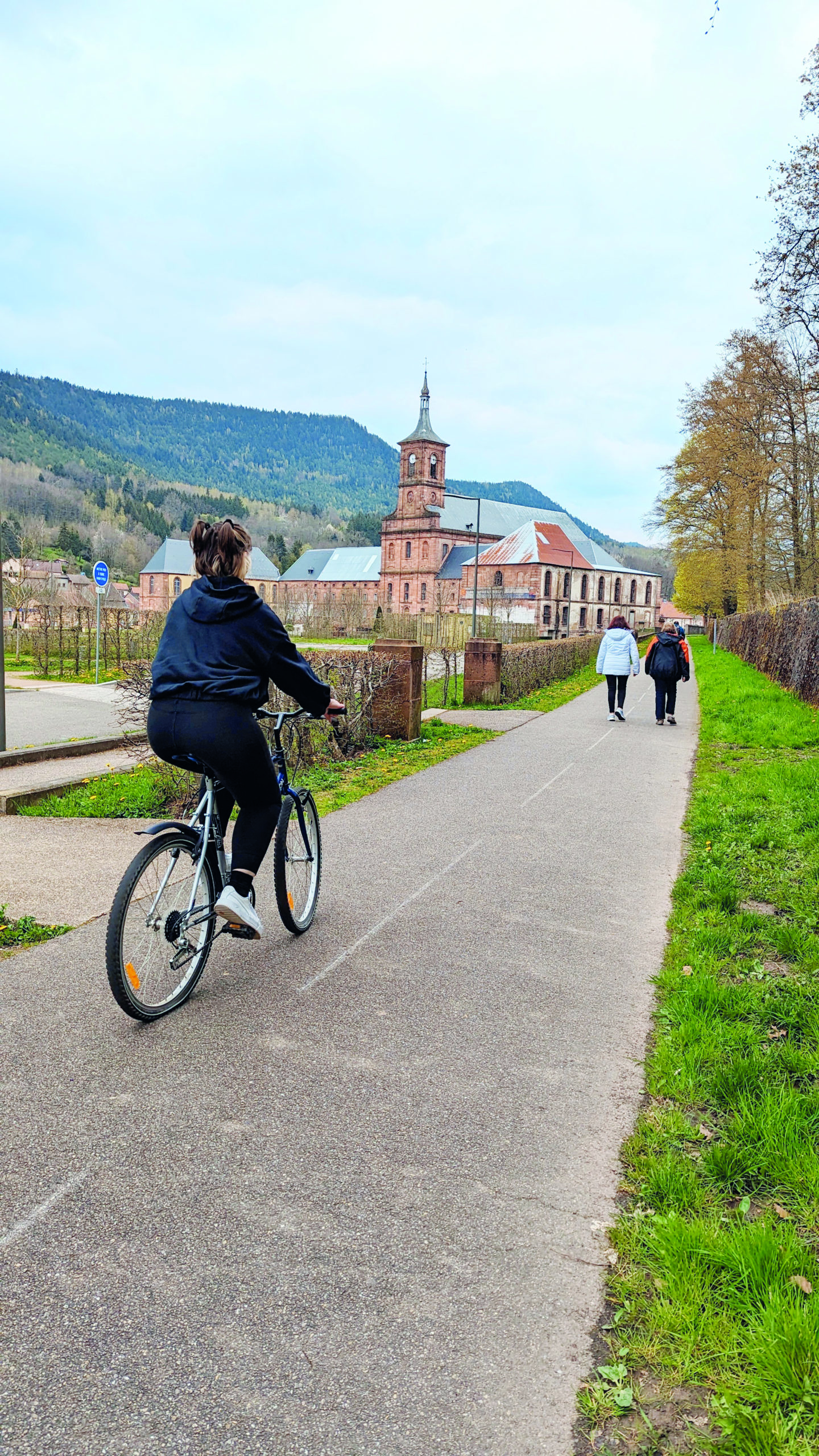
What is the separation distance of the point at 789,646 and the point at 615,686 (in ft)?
24.0

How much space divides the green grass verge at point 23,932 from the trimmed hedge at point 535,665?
1531 cm

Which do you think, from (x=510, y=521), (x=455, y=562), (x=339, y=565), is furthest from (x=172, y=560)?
(x=510, y=521)

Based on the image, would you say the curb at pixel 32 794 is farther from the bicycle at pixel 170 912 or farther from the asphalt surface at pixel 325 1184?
the bicycle at pixel 170 912

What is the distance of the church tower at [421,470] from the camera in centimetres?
10950

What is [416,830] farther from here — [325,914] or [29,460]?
[29,460]

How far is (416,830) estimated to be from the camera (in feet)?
25.9

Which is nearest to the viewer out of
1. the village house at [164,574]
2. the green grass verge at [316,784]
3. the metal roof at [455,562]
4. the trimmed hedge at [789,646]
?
the green grass verge at [316,784]

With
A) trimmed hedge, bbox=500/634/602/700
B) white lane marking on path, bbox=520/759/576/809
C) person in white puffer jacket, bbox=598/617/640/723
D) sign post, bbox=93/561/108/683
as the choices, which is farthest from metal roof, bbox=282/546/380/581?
white lane marking on path, bbox=520/759/576/809

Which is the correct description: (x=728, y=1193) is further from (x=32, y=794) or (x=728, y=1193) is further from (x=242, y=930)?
(x=32, y=794)

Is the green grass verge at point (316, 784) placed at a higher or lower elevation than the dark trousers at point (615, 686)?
lower

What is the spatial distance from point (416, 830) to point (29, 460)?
209765mm

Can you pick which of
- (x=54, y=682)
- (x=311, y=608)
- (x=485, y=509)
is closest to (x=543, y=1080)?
(x=54, y=682)

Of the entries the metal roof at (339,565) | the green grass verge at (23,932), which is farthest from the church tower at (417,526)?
the green grass verge at (23,932)

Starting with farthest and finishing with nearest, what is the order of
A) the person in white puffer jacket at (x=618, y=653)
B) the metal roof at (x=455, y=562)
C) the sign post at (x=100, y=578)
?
the metal roof at (x=455, y=562) < the sign post at (x=100, y=578) < the person in white puffer jacket at (x=618, y=653)
